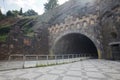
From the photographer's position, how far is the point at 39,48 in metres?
18.9

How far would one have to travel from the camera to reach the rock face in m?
14.8

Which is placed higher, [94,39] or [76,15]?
[76,15]

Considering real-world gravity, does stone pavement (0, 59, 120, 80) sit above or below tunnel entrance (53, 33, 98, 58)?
below

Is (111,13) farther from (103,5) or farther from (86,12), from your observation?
(86,12)

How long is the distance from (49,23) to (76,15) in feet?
19.5

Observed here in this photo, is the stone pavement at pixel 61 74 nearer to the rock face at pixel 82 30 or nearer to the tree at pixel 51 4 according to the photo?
the rock face at pixel 82 30

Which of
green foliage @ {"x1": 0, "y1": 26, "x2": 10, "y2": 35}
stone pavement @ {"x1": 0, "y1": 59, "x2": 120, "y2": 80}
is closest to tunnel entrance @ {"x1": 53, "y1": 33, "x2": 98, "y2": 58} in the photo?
green foliage @ {"x1": 0, "y1": 26, "x2": 10, "y2": 35}

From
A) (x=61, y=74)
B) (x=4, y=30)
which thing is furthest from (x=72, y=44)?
(x=61, y=74)

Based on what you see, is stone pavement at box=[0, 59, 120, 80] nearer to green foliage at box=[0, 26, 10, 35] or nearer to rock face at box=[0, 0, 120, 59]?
rock face at box=[0, 0, 120, 59]

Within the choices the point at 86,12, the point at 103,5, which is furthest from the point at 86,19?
the point at 103,5

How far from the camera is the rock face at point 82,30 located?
14.8 metres

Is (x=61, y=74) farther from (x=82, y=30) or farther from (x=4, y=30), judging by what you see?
(x=4, y=30)

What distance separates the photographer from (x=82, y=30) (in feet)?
55.8

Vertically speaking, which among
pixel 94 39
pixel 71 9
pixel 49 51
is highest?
pixel 71 9
